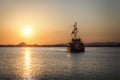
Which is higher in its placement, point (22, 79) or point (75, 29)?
point (75, 29)

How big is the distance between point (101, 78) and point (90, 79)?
3038mm

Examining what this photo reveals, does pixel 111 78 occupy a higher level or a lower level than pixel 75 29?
lower

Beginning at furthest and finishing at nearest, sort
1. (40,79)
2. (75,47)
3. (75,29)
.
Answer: (75,29) → (75,47) → (40,79)

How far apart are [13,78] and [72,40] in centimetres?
12656

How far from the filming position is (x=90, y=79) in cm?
5462

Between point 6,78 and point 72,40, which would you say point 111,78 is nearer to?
point 6,78

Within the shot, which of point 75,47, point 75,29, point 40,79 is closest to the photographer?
point 40,79

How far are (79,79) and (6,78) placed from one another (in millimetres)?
12326

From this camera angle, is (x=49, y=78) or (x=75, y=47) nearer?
(x=49, y=78)

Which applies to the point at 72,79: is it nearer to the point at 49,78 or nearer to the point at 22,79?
the point at 49,78

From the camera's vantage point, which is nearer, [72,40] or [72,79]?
[72,79]

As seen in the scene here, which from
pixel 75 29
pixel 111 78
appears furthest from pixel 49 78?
pixel 75 29

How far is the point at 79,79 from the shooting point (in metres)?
55.2

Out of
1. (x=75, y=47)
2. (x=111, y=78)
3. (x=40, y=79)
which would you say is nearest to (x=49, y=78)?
(x=40, y=79)
